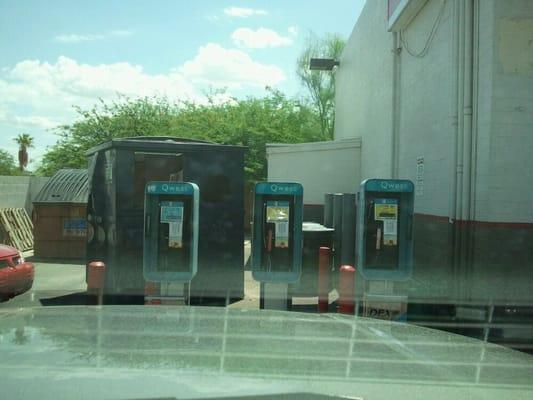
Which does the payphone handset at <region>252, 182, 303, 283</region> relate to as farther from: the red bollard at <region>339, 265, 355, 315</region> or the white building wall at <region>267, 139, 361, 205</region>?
the white building wall at <region>267, 139, 361, 205</region>

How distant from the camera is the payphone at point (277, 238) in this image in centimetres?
845

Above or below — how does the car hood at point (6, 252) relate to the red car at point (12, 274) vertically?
above

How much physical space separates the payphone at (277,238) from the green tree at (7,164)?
43979 mm

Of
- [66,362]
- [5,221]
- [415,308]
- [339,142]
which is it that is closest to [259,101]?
[339,142]

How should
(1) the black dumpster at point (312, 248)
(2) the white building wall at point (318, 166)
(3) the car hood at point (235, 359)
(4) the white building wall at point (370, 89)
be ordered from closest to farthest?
1. (3) the car hood at point (235, 359)
2. (1) the black dumpster at point (312, 248)
3. (4) the white building wall at point (370, 89)
4. (2) the white building wall at point (318, 166)

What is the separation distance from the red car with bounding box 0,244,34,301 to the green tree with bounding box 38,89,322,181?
510 inches

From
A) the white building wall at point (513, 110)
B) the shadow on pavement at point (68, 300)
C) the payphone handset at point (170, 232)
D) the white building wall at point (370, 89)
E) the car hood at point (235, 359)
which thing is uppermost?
the white building wall at point (370, 89)

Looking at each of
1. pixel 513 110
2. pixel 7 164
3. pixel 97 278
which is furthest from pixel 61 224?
pixel 7 164

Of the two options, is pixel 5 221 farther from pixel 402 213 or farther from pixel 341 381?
pixel 341 381

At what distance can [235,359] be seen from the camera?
266 cm

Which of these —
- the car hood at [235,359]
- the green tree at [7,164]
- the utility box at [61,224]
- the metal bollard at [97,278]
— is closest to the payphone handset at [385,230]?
the metal bollard at [97,278]

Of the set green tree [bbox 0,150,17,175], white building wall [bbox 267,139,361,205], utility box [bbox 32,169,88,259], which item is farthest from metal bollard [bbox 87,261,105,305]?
green tree [bbox 0,150,17,175]

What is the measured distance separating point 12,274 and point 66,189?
5.67 meters

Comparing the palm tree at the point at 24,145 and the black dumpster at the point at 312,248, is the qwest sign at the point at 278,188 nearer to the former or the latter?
the black dumpster at the point at 312,248
